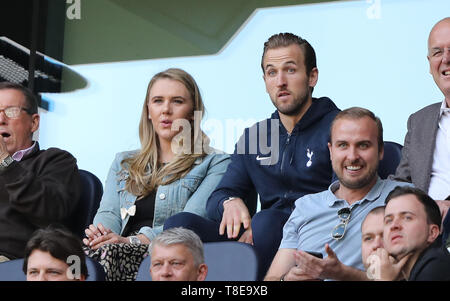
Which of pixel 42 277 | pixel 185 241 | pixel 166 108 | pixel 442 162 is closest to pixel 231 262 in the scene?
pixel 185 241

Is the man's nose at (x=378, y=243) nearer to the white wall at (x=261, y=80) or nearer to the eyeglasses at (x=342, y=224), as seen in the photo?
the eyeglasses at (x=342, y=224)

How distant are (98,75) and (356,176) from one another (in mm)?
2346

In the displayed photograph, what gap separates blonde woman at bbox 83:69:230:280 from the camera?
322 cm

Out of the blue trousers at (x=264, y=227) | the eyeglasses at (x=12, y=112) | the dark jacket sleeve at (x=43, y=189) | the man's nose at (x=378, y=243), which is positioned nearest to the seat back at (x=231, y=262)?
the blue trousers at (x=264, y=227)

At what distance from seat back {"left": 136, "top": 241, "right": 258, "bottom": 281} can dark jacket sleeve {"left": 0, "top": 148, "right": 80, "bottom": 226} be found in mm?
817

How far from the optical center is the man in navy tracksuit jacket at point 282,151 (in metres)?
3.02

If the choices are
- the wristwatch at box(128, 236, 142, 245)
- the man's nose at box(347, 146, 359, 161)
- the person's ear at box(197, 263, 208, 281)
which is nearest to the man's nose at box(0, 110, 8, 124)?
the wristwatch at box(128, 236, 142, 245)

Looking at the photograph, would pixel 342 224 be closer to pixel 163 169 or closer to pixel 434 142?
pixel 434 142

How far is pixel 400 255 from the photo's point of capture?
2240mm

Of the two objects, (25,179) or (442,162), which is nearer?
(442,162)

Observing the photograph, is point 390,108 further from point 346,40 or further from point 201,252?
point 201,252

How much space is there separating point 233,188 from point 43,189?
675mm

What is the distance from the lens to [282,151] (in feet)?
10.2

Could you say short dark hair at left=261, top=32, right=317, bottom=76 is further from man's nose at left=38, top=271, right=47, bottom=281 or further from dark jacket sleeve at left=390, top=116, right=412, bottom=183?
man's nose at left=38, top=271, right=47, bottom=281
